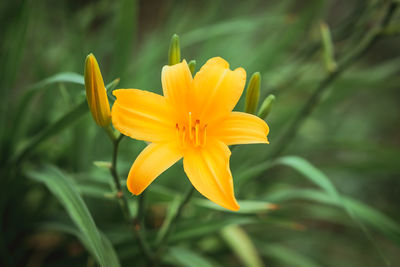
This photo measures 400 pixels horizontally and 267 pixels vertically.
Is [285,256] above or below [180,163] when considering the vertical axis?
below

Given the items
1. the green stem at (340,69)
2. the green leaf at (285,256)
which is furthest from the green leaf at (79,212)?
the green leaf at (285,256)

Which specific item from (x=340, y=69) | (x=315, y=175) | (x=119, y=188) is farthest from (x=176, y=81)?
(x=340, y=69)

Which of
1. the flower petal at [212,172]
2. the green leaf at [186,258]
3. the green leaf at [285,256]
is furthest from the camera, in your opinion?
the green leaf at [285,256]

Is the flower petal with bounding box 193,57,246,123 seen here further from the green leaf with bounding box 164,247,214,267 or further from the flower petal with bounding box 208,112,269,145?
the green leaf with bounding box 164,247,214,267

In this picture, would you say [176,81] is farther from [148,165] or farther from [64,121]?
[64,121]

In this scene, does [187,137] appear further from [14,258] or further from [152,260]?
[14,258]

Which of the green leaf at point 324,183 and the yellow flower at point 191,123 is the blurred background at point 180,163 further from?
the yellow flower at point 191,123
